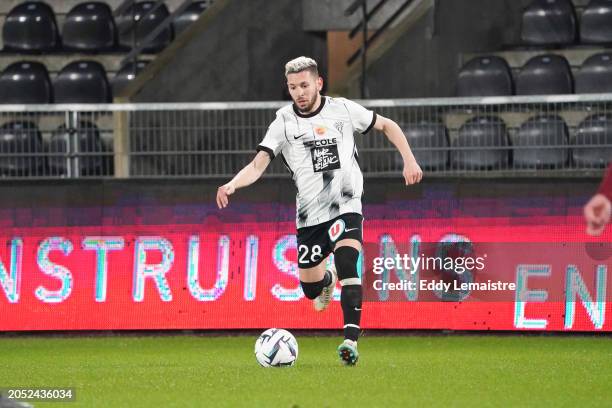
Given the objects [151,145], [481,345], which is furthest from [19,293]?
[481,345]

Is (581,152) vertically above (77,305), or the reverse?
(581,152)

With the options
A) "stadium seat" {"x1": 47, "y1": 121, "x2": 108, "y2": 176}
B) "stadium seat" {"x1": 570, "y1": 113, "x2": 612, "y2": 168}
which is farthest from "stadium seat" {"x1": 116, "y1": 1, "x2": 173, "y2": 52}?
"stadium seat" {"x1": 570, "y1": 113, "x2": 612, "y2": 168}

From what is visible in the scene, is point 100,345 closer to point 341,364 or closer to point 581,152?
point 341,364

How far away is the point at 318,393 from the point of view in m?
10.4

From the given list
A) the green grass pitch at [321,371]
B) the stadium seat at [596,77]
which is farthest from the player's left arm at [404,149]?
the stadium seat at [596,77]

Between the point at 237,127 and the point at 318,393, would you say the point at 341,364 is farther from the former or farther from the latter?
the point at 237,127

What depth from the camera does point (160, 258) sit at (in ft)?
54.9

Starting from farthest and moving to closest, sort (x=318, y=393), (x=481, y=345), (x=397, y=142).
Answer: (x=481, y=345) → (x=397, y=142) → (x=318, y=393)

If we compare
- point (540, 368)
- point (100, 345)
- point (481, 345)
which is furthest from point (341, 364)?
point (100, 345)

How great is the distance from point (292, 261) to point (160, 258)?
1516 millimetres

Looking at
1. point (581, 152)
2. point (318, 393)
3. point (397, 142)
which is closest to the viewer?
point (318, 393)

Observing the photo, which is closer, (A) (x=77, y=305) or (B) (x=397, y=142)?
(B) (x=397, y=142)

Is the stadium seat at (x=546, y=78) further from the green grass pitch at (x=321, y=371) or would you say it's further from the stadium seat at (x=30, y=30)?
the stadium seat at (x=30, y=30)

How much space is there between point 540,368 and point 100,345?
18.0 feet
